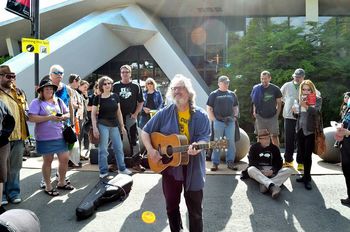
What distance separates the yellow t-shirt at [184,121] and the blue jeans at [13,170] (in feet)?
9.10

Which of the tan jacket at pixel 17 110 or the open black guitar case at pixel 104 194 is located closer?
the open black guitar case at pixel 104 194

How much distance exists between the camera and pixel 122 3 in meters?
17.9

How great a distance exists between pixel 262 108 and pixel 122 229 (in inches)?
158

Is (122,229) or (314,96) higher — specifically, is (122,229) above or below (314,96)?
below

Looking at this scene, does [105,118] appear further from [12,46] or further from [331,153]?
[12,46]

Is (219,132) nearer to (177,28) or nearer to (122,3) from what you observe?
(122,3)

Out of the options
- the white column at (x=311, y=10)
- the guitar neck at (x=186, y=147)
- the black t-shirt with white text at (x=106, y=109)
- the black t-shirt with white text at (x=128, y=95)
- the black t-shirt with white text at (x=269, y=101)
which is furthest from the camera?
the white column at (x=311, y=10)

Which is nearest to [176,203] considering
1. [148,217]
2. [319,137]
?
[148,217]

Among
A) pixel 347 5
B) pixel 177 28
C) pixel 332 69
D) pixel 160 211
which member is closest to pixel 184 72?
pixel 177 28

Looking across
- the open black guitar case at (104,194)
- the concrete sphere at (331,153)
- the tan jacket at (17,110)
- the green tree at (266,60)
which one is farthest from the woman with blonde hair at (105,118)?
the green tree at (266,60)

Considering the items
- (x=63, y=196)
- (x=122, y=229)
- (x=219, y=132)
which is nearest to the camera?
(x=122, y=229)

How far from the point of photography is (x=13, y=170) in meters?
5.08

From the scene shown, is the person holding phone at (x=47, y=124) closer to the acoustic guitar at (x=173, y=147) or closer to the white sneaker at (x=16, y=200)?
the white sneaker at (x=16, y=200)

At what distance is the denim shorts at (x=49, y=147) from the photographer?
523 centimetres
